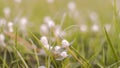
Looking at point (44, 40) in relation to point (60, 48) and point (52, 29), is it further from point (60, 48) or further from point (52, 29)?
point (52, 29)

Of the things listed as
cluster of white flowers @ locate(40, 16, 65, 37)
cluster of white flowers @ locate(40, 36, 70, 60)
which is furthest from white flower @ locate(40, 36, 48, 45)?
cluster of white flowers @ locate(40, 16, 65, 37)

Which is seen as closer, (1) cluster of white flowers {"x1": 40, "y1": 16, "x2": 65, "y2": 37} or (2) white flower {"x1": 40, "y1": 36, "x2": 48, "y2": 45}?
(2) white flower {"x1": 40, "y1": 36, "x2": 48, "y2": 45}

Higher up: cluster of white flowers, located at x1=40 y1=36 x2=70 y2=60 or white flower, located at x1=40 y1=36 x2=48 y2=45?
white flower, located at x1=40 y1=36 x2=48 y2=45

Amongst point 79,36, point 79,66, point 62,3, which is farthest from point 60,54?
point 62,3

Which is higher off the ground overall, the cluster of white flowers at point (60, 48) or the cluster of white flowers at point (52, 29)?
the cluster of white flowers at point (52, 29)

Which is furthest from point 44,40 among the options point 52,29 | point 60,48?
point 52,29

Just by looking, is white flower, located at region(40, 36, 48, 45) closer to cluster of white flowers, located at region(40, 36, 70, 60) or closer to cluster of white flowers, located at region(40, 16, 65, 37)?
cluster of white flowers, located at region(40, 36, 70, 60)

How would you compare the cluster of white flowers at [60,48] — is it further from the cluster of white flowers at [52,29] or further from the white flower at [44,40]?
the cluster of white flowers at [52,29]

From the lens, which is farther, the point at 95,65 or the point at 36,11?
the point at 36,11

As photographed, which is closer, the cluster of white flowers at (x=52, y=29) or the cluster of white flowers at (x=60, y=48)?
the cluster of white flowers at (x=60, y=48)

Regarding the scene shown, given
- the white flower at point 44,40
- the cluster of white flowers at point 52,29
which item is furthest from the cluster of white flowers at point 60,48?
the cluster of white flowers at point 52,29

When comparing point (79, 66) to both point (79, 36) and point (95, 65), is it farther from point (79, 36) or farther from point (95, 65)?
point (79, 36)
